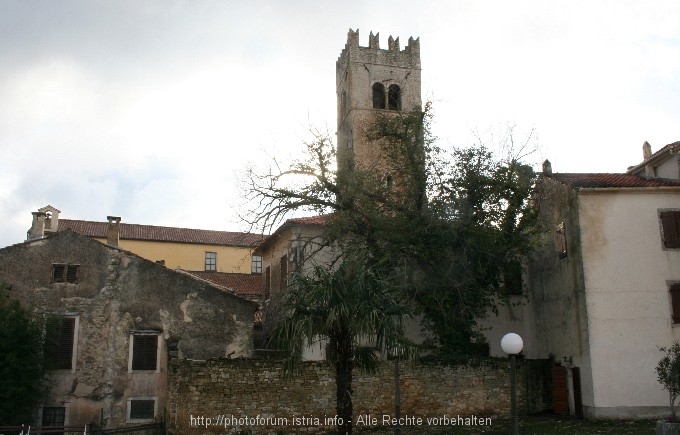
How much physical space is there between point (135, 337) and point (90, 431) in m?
3.65

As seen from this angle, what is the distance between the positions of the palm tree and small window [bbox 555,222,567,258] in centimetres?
1237

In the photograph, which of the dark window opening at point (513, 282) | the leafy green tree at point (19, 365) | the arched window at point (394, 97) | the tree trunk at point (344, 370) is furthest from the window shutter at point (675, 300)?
the arched window at point (394, 97)

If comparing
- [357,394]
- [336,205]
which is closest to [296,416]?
[357,394]

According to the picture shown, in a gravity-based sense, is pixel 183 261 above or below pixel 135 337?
above

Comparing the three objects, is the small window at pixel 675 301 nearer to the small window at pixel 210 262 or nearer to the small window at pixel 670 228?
the small window at pixel 670 228

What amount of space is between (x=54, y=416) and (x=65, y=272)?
16.0 feet

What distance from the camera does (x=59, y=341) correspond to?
849 inches

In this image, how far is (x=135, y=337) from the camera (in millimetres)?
21969

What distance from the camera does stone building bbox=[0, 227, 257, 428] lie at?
21406 mm

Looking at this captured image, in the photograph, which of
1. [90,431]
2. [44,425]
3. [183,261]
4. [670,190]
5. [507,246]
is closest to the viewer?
[90,431]

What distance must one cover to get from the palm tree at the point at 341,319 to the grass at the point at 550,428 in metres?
7.18

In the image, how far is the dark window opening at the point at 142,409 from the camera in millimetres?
21438

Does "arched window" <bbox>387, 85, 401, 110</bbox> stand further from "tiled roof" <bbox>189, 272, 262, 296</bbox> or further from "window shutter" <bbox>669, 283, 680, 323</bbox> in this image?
"window shutter" <bbox>669, 283, 680, 323</bbox>

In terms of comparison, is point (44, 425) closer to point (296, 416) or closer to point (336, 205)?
point (296, 416)
